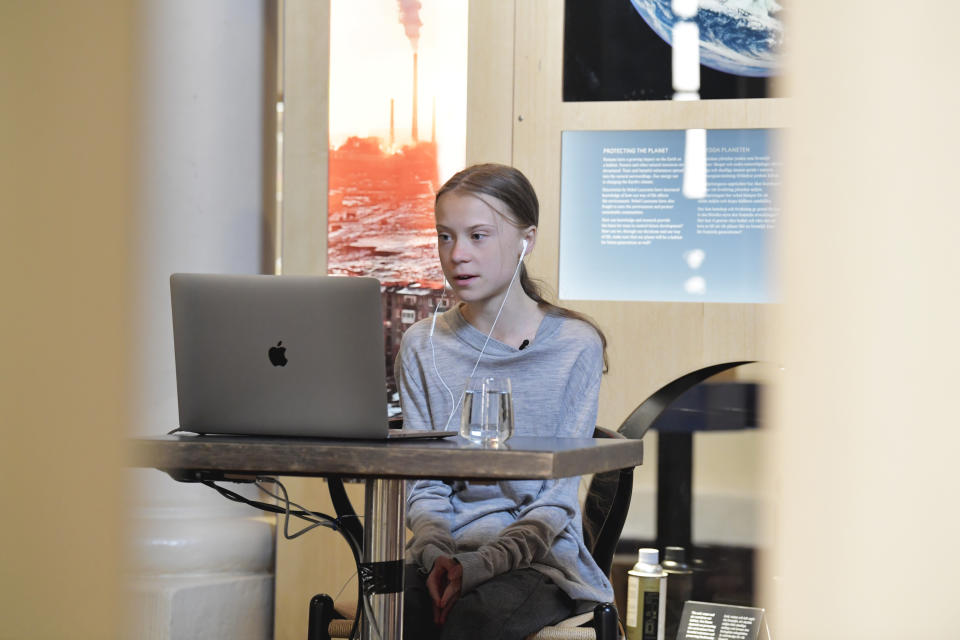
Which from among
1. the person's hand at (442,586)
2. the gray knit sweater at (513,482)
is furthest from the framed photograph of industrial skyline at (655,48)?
the person's hand at (442,586)

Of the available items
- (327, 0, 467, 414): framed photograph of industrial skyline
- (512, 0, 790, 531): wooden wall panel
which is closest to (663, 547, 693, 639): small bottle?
(512, 0, 790, 531): wooden wall panel

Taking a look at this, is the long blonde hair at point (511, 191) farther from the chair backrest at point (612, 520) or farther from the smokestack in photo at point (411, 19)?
the smokestack in photo at point (411, 19)

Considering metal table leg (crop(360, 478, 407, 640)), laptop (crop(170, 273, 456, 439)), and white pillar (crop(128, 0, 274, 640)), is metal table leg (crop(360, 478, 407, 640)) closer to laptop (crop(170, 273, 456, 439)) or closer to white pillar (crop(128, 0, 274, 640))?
laptop (crop(170, 273, 456, 439))

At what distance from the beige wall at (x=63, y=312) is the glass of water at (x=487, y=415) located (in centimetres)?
134

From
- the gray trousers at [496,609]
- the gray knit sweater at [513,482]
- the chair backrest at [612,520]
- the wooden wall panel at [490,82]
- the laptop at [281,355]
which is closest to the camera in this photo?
the laptop at [281,355]

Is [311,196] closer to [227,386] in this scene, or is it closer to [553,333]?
[553,333]

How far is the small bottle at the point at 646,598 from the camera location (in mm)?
3035

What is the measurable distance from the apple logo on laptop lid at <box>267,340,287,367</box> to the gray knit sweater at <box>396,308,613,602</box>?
1.72 ft

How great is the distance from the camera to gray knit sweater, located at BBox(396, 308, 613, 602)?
203cm

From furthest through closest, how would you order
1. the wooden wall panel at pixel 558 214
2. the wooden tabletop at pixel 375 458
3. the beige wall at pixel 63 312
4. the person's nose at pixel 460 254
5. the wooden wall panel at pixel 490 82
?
1. the wooden wall panel at pixel 490 82
2. the wooden wall panel at pixel 558 214
3. the person's nose at pixel 460 254
4. the wooden tabletop at pixel 375 458
5. the beige wall at pixel 63 312

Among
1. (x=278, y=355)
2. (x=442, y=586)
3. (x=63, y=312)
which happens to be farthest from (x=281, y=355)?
(x=63, y=312)

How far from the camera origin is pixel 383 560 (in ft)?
5.67

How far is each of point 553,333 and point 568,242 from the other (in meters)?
0.82

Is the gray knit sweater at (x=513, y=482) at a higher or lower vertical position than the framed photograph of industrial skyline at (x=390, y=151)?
lower
